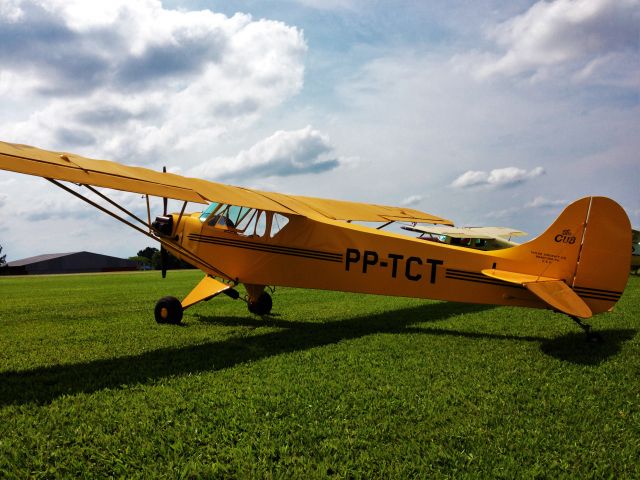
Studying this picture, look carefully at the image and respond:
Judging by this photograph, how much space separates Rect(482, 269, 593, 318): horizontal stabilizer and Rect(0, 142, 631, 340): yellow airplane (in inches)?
0.6

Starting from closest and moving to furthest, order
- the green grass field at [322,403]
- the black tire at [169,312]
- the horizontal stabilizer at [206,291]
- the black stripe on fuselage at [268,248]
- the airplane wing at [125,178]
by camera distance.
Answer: the green grass field at [322,403], the airplane wing at [125,178], the black stripe on fuselage at [268,248], the black tire at [169,312], the horizontal stabilizer at [206,291]

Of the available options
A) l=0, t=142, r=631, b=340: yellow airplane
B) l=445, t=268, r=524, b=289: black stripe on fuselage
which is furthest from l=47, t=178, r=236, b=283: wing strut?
l=445, t=268, r=524, b=289: black stripe on fuselage

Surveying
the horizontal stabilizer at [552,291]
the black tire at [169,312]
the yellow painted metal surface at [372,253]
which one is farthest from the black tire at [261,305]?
the horizontal stabilizer at [552,291]

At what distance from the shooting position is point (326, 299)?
468 inches


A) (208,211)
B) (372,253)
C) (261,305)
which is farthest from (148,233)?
(372,253)

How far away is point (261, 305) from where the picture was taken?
9305 millimetres

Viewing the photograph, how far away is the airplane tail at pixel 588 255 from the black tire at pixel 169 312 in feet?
18.2

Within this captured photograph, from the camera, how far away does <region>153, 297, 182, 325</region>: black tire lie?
311 inches

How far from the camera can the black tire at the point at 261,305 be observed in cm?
920

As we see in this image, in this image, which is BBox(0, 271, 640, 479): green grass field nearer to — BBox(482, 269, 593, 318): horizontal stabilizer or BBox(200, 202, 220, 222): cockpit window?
BBox(482, 269, 593, 318): horizontal stabilizer

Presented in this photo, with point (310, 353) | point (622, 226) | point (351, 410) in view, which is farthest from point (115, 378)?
point (622, 226)

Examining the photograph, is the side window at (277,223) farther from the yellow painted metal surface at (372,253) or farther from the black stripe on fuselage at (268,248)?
the black stripe on fuselage at (268,248)

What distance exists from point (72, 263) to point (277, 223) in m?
85.8

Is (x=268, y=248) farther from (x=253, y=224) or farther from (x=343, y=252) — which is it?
(x=343, y=252)
